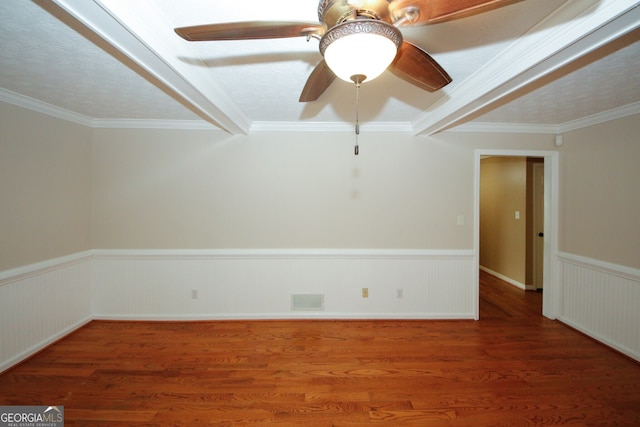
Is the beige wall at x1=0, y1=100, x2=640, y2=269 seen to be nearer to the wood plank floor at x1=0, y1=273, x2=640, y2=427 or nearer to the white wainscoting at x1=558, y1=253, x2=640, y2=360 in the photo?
the white wainscoting at x1=558, y1=253, x2=640, y2=360

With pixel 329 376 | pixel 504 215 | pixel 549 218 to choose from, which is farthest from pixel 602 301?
pixel 329 376

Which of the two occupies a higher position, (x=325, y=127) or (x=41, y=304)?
(x=325, y=127)

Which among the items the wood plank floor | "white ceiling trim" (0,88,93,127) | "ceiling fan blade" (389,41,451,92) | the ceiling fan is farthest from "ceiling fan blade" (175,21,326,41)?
"white ceiling trim" (0,88,93,127)

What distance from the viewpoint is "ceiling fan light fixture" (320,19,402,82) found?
834 mm

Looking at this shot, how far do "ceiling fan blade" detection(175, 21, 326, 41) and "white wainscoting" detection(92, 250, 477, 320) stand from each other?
213cm

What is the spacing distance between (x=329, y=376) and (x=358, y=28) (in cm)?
218

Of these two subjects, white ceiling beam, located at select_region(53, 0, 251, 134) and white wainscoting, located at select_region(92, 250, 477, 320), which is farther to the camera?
white wainscoting, located at select_region(92, 250, 477, 320)

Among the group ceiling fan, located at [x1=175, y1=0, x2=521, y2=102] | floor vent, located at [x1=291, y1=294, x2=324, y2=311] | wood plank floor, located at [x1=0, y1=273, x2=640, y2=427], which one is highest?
ceiling fan, located at [x1=175, y1=0, x2=521, y2=102]

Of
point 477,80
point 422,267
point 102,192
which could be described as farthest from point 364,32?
point 102,192

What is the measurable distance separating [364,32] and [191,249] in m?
2.65

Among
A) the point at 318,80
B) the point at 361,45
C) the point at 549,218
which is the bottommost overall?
the point at 549,218

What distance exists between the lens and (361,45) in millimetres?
844

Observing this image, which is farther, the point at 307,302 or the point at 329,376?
the point at 307,302

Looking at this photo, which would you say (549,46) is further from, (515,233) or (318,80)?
(515,233)
